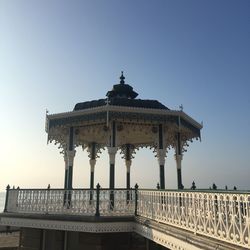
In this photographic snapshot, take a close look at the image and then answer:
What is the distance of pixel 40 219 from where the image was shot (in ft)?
35.8

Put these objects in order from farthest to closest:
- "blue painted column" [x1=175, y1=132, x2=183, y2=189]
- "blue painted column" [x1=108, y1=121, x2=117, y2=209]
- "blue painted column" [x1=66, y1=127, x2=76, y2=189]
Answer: "blue painted column" [x1=175, y1=132, x2=183, y2=189] → "blue painted column" [x1=66, y1=127, x2=76, y2=189] → "blue painted column" [x1=108, y1=121, x2=117, y2=209]

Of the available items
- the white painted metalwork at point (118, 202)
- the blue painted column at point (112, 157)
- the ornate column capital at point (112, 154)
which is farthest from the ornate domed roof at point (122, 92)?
the white painted metalwork at point (118, 202)

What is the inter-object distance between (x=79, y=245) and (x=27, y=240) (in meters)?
2.76

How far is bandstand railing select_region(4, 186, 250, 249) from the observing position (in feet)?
15.6

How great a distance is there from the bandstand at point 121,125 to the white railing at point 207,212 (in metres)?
4.28

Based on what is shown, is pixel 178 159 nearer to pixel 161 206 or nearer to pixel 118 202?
pixel 118 202

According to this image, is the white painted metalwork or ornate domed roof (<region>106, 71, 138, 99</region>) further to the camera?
ornate domed roof (<region>106, 71, 138, 99</region>)

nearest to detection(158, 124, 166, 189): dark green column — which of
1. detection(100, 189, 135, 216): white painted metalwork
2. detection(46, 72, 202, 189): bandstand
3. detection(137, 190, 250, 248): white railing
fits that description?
detection(46, 72, 202, 189): bandstand

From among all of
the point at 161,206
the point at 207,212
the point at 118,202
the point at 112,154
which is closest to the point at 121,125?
the point at 112,154

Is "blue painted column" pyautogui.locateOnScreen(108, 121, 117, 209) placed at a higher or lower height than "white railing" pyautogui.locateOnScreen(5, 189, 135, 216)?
higher

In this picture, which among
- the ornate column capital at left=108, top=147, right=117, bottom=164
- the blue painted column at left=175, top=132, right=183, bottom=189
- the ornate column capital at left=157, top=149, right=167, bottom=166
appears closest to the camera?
the ornate column capital at left=108, top=147, right=117, bottom=164

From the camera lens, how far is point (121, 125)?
44.6 feet

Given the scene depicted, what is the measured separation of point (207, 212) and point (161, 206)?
104 inches

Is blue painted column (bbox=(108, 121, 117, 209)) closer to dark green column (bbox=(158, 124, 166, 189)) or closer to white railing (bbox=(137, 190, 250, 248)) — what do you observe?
dark green column (bbox=(158, 124, 166, 189))
